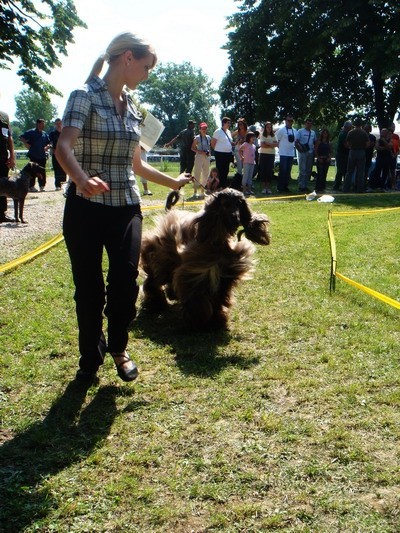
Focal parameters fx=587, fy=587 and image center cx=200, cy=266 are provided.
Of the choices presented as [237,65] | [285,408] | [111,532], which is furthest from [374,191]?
[111,532]

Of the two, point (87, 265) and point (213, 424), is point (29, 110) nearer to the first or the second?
point (87, 265)

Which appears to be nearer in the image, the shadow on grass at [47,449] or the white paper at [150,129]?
the shadow on grass at [47,449]

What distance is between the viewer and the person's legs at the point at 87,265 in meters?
3.34

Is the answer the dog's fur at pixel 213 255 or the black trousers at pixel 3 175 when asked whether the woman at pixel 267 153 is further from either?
the dog's fur at pixel 213 255

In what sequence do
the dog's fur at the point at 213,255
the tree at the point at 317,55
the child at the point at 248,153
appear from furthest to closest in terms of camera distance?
the tree at the point at 317,55, the child at the point at 248,153, the dog's fur at the point at 213,255

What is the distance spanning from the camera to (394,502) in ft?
7.86

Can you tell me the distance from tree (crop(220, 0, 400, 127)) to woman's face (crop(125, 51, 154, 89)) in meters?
17.9

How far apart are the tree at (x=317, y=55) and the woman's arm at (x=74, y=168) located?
18.4 metres

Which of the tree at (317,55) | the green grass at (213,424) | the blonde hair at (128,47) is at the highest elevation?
the tree at (317,55)

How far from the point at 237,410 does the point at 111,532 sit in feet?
3.85

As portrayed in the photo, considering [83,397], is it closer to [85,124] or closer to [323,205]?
[85,124]

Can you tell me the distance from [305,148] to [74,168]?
13.4 metres

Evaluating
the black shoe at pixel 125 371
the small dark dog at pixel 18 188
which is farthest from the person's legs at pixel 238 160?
the black shoe at pixel 125 371

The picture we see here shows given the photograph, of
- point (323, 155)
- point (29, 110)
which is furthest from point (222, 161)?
point (29, 110)
